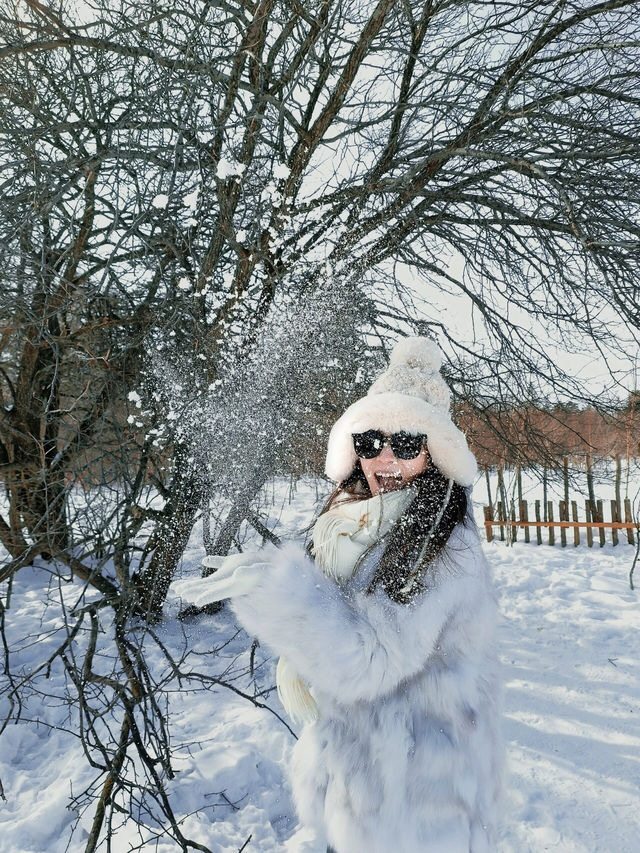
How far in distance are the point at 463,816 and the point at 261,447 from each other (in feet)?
9.45

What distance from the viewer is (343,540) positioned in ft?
4.91

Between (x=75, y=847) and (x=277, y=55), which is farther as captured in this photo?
(x=277, y=55)

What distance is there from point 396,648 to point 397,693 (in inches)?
9.0

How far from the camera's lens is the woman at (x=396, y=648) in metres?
1.30

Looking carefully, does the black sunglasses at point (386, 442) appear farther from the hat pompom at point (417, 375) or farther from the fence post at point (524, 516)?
the fence post at point (524, 516)

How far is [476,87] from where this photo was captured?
379 centimetres

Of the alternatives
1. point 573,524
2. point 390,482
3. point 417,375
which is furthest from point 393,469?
point 573,524

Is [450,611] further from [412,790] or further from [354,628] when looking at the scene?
[412,790]

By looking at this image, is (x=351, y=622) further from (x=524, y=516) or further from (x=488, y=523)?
(x=524, y=516)

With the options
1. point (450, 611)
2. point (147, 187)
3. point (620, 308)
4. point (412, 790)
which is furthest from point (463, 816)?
point (620, 308)

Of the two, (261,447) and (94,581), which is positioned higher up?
(261,447)

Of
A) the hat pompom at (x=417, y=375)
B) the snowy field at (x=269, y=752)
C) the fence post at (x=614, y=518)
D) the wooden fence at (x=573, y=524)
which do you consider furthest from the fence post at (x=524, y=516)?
the hat pompom at (x=417, y=375)

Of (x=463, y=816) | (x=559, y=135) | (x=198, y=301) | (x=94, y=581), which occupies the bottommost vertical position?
(x=463, y=816)

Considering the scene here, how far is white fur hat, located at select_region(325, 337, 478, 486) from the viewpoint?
61.7 inches
